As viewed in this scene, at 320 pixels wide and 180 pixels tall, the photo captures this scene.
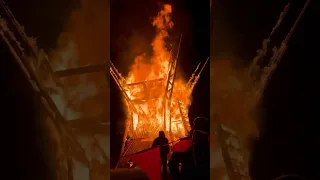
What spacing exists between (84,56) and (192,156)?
90 centimetres

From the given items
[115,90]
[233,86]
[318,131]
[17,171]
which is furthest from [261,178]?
[17,171]

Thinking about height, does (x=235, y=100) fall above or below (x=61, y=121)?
above

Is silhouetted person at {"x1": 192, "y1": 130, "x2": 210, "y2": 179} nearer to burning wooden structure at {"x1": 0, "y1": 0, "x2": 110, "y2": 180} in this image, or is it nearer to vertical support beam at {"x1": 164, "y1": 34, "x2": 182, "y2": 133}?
vertical support beam at {"x1": 164, "y1": 34, "x2": 182, "y2": 133}

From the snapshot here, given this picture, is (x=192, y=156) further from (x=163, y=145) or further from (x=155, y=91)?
(x=155, y=91)

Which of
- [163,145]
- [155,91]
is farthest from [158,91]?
[163,145]

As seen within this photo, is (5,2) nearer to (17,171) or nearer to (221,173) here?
(17,171)

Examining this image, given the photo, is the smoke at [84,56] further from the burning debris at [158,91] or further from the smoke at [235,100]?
the smoke at [235,100]

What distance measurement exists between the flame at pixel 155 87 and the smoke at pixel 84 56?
7.6 inches

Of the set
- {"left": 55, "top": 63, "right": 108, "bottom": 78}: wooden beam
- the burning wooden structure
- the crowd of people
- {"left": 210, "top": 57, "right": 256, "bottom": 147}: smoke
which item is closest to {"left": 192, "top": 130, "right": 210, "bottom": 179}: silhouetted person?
the crowd of people

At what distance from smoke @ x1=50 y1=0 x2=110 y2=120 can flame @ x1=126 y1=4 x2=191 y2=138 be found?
0.19 m

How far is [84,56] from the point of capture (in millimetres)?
2230

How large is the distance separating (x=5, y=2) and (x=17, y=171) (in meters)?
1.00

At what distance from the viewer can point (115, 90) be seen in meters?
2.26

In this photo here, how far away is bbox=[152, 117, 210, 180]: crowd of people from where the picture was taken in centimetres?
228
